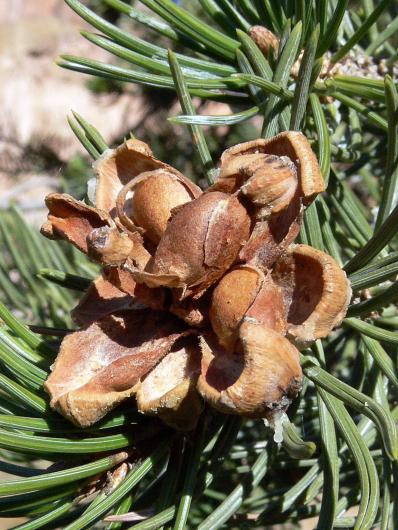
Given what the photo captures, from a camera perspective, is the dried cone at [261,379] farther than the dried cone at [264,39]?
No

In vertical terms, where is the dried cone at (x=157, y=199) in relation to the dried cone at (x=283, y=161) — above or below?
below

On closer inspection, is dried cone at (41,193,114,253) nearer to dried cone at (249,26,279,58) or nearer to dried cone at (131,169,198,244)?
dried cone at (131,169,198,244)

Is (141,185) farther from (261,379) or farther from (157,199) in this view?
(261,379)

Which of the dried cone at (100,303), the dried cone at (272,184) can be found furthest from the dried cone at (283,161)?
the dried cone at (100,303)

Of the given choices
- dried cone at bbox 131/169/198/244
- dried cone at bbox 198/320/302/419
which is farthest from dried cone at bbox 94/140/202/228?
dried cone at bbox 198/320/302/419

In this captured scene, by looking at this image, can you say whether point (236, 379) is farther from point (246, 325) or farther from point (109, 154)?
point (109, 154)

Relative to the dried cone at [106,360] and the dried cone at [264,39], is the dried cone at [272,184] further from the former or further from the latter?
the dried cone at [264,39]

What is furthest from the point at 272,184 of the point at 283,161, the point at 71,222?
the point at 71,222
